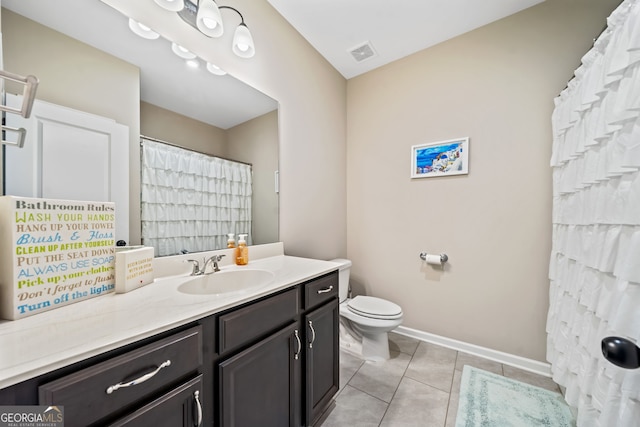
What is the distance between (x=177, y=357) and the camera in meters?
0.66

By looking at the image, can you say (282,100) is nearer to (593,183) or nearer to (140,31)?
(140,31)

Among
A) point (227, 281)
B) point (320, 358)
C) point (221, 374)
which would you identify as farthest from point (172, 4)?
point (320, 358)

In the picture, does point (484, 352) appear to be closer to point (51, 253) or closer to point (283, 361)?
point (283, 361)

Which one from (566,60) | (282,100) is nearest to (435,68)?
(566,60)

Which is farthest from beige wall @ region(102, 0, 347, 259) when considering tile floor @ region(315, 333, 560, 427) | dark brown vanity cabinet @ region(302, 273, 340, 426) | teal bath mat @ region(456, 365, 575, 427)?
teal bath mat @ region(456, 365, 575, 427)

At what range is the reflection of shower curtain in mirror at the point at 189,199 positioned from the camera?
3.68 ft

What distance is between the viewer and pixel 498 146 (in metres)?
1.80

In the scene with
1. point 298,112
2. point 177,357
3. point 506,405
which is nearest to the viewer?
point 177,357

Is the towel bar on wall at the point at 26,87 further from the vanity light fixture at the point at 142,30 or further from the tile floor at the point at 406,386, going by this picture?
the tile floor at the point at 406,386

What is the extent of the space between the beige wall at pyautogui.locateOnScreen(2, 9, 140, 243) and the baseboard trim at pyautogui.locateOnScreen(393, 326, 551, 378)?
228 centimetres

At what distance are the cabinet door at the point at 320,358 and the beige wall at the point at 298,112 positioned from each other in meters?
0.69

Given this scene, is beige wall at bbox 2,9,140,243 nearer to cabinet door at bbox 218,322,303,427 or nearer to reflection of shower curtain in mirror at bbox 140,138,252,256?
reflection of shower curtain in mirror at bbox 140,138,252,256

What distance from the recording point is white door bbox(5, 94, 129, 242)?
0.79 meters

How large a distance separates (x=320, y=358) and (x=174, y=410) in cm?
73
